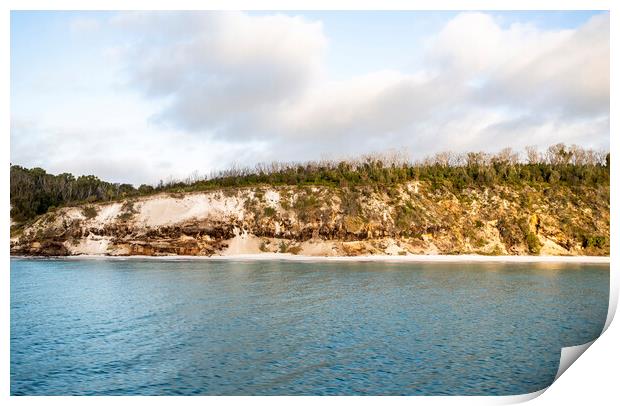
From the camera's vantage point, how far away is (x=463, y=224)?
41.4 m

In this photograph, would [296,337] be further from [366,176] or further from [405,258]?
[366,176]

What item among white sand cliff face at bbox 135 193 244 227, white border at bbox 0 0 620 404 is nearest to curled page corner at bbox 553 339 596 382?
white border at bbox 0 0 620 404

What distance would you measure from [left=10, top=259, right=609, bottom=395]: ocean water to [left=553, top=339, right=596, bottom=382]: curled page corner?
0.58ft

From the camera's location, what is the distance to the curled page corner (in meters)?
10.6

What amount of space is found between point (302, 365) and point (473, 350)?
4.11 metres

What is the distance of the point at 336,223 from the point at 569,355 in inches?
1205

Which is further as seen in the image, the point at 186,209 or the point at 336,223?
the point at 186,209

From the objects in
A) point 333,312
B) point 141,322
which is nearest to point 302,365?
point 333,312

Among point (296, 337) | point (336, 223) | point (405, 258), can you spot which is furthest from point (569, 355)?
point (336, 223)

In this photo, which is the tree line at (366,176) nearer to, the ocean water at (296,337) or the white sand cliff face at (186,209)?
the white sand cliff face at (186,209)

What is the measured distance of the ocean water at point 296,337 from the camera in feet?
30.8

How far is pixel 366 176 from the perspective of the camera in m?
46.6
